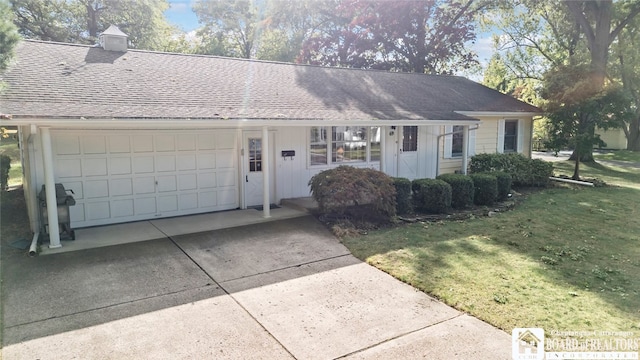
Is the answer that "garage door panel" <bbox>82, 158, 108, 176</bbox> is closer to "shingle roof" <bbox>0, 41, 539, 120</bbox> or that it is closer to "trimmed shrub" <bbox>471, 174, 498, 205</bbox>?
"shingle roof" <bbox>0, 41, 539, 120</bbox>

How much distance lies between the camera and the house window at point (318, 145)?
11203 mm

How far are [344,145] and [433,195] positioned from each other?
3.25m

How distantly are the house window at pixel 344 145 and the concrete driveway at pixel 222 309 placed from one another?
466cm

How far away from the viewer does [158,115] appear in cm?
750

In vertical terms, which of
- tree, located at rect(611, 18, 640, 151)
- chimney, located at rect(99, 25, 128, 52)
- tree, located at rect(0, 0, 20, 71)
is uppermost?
tree, located at rect(611, 18, 640, 151)

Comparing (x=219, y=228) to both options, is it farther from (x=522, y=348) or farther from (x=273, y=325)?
(x=522, y=348)

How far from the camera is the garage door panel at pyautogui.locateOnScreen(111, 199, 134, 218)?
343 inches

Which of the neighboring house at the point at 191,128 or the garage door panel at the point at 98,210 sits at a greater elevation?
the neighboring house at the point at 191,128

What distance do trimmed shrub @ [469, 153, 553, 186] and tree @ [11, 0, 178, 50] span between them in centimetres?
2398

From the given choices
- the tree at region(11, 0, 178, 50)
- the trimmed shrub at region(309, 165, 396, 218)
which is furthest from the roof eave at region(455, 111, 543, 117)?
the tree at region(11, 0, 178, 50)

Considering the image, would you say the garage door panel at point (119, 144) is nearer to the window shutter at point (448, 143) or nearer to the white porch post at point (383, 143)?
the white porch post at point (383, 143)

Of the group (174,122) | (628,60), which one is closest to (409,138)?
(174,122)

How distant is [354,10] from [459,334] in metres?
24.7

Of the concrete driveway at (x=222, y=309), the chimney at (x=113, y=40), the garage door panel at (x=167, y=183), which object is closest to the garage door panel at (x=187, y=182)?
the garage door panel at (x=167, y=183)
